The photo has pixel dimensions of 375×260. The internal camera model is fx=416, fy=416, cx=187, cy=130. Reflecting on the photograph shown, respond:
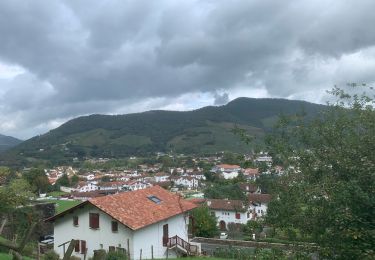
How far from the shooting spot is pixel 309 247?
7098mm

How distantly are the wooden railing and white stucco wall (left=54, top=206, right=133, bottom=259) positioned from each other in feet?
12.7

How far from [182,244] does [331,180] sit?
75.3 ft

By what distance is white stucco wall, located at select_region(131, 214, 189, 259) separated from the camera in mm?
25438

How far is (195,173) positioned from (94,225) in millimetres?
103518

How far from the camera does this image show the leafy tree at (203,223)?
134 feet

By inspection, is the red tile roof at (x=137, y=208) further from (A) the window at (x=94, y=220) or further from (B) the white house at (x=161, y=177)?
(B) the white house at (x=161, y=177)

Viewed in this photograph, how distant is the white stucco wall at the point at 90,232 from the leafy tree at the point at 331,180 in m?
18.7

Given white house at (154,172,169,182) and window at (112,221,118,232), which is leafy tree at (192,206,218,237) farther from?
white house at (154,172,169,182)

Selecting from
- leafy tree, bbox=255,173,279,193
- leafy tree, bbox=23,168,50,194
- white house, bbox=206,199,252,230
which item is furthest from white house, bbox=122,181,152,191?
leafy tree, bbox=255,173,279,193

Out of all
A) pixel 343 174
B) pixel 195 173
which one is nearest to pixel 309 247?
pixel 343 174

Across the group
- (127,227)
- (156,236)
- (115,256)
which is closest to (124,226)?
(127,227)

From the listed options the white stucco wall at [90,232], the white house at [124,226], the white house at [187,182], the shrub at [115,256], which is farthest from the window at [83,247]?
the white house at [187,182]

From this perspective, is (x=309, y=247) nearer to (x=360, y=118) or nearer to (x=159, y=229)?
(x=360, y=118)

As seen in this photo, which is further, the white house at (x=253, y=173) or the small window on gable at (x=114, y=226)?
the small window on gable at (x=114, y=226)
